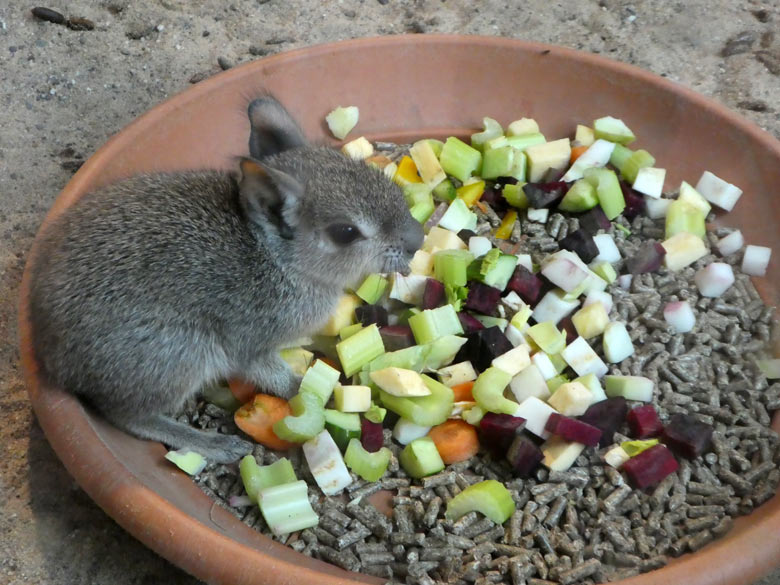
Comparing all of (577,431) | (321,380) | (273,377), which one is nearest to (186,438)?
(273,377)

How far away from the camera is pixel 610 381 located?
2.74m

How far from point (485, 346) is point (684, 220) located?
111cm

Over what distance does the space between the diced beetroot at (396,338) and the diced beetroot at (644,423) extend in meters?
0.81

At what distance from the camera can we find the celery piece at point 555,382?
108 inches

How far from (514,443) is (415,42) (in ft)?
6.21

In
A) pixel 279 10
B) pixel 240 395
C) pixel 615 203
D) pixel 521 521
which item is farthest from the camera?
pixel 279 10

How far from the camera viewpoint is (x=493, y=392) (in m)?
2.59

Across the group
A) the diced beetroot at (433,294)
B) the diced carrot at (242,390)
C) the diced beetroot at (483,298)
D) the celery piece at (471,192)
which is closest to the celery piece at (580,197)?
the celery piece at (471,192)

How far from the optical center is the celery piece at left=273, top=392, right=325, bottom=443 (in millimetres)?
2496

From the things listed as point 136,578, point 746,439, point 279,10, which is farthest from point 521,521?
point 279,10

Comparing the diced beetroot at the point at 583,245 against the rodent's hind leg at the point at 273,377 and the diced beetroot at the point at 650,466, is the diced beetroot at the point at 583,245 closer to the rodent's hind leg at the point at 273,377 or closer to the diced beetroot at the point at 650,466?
the diced beetroot at the point at 650,466

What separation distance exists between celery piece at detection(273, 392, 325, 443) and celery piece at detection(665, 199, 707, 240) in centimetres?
169

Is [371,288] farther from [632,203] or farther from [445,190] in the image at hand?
[632,203]

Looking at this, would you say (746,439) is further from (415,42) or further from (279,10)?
(279,10)
